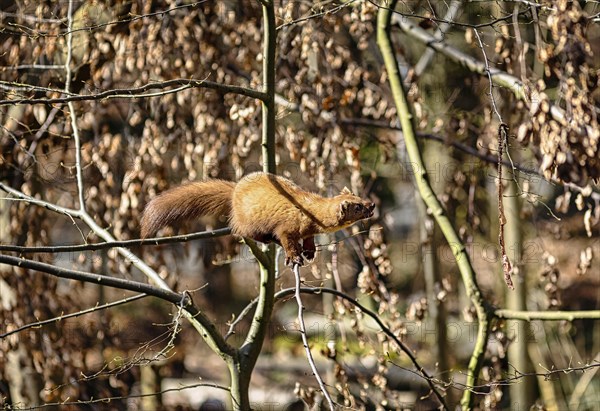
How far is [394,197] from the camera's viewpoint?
1023 centimetres

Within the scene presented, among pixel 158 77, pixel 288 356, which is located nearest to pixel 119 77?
pixel 158 77

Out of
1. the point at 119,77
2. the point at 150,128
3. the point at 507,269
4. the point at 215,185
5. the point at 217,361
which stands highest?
the point at 119,77

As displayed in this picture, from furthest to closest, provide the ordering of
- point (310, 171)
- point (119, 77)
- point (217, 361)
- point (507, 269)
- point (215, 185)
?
point (217, 361) < point (119, 77) < point (310, 171) < point (215, 185) < point (507, 269)

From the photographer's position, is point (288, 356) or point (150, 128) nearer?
point (150, 128)

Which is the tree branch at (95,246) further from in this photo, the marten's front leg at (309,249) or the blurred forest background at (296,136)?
the blurred forest background at (296,136)

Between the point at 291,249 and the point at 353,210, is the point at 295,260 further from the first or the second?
the point at 353,210

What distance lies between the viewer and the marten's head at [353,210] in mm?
2959

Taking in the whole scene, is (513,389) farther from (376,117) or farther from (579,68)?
(579,68)

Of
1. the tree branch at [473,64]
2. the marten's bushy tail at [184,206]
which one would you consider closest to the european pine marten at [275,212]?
the marten's bushy tail at [184,206]

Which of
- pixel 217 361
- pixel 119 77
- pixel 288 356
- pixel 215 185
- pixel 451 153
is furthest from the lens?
pixel 217 361

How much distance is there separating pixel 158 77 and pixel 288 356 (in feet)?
22.0

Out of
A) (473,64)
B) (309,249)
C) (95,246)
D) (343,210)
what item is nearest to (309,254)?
(309,249)

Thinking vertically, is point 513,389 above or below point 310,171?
below

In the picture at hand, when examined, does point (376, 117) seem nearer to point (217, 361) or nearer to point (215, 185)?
point (215, 185)
